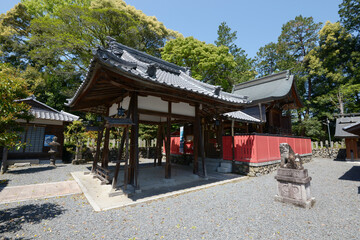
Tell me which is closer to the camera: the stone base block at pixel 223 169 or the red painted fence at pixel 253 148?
the red painted fence at pixel 253 148

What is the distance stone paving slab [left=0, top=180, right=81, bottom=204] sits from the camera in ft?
17.2

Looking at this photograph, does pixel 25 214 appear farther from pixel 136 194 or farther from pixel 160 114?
pixel 160 114

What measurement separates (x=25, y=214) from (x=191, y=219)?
13.6 feet

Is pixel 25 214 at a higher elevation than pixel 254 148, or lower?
lower

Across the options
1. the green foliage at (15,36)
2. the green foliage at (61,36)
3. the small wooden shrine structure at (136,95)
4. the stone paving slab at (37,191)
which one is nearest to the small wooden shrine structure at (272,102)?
the small wooden shrine structure at (136,95)

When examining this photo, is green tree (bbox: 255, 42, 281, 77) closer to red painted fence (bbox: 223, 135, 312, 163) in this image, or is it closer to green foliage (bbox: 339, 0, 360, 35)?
green foliage (bbox: 339, 0, 360, 35)

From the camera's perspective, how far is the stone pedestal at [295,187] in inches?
176

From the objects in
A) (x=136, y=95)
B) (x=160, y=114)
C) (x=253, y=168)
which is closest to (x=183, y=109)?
(x=160, y=114)

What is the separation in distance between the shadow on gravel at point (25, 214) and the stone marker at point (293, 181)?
6214 mm

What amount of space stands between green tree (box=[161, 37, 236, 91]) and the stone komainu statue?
14763 mm

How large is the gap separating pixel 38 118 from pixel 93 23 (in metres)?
12.2

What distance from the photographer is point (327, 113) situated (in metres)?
22.6

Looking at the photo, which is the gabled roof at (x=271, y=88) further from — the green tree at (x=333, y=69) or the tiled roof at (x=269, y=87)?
the green tree at (x=333, y=69)

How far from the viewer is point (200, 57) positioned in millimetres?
19266
